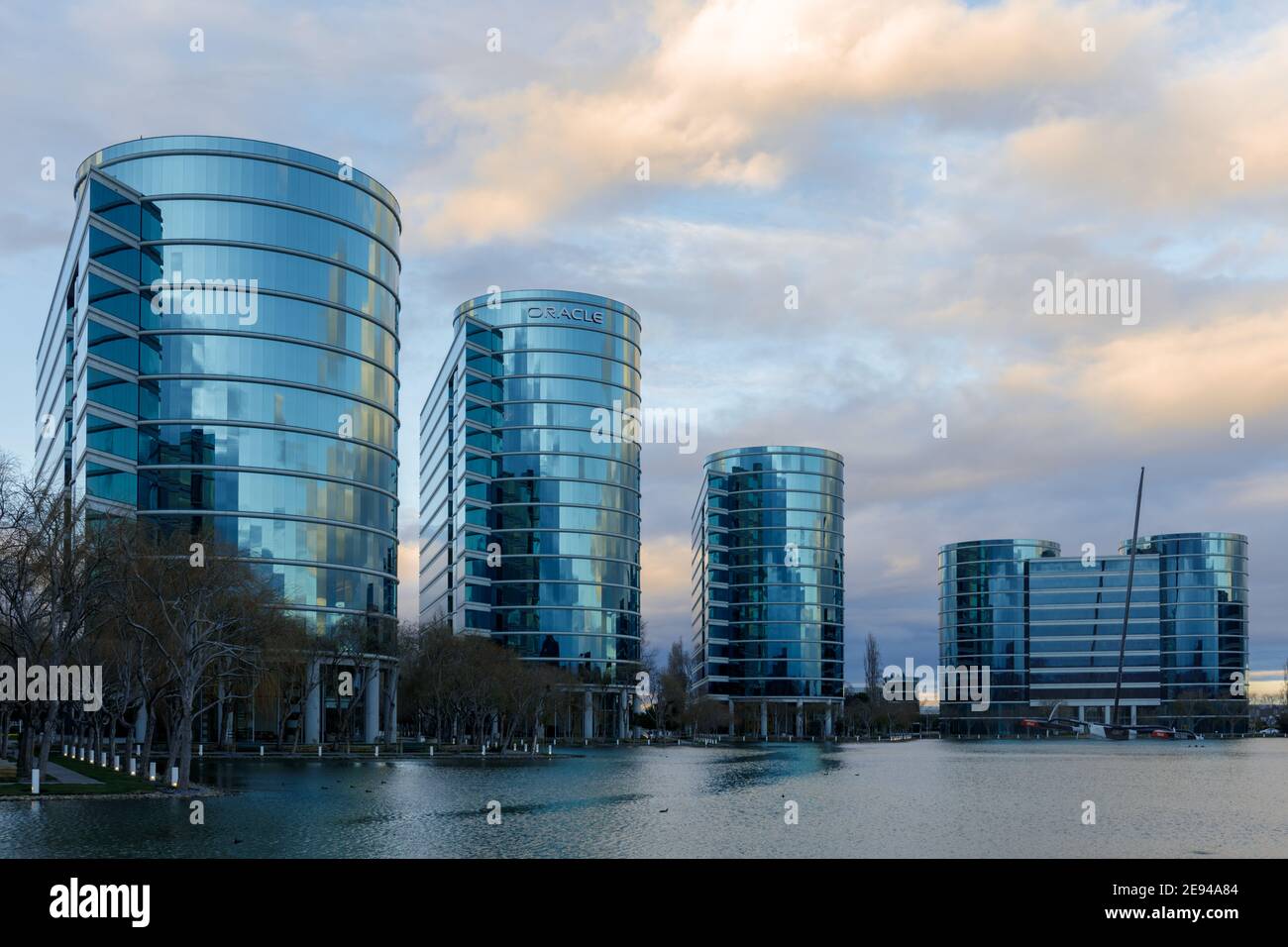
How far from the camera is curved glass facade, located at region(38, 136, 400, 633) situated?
122m

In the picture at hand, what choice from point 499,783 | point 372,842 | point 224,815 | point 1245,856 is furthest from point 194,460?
point 1245,856

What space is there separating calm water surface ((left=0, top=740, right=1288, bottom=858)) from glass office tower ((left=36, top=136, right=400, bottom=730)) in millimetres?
44568

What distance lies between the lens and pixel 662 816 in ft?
166

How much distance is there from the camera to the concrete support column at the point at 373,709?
135 m

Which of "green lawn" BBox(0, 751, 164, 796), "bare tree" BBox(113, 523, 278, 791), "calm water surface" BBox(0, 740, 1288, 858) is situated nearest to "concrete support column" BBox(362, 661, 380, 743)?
"calm water surface" BBox(0, 740, 1288, 858)

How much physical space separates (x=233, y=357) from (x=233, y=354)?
0.30m

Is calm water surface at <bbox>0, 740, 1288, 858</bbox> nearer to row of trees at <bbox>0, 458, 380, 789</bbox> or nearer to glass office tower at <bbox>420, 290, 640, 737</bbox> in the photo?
row of trees at <bbox>0, 458, 380, 789</bbox>

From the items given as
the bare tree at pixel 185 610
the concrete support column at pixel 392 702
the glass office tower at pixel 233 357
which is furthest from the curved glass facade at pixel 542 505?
the bare tree at pixel 185 610

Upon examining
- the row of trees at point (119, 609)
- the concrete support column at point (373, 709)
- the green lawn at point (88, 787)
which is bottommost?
the concrete support column at point (373, 709)

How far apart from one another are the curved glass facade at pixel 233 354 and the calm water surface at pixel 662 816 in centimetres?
4445

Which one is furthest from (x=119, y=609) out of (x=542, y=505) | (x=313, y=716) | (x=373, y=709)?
(x=542, y=505)

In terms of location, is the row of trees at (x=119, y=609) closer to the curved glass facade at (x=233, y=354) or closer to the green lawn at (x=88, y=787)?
the green lawn at (x=88, y=787)

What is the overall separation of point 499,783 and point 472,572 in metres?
126
